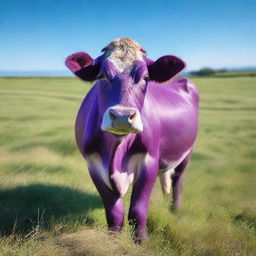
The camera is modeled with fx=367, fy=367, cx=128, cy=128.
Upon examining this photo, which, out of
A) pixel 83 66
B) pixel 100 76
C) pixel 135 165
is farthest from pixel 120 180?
pixel 83 66

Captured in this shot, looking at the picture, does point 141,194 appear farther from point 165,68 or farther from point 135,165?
point 165,68

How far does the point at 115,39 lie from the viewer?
10.5ft

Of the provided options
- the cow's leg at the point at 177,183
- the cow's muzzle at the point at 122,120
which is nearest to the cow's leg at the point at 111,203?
the cow's muzzle at the point at 122,120

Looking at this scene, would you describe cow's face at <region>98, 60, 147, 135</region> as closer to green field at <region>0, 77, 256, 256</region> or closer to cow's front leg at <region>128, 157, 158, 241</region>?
cow's front leg at <region>128, 157, 158, 241</region>

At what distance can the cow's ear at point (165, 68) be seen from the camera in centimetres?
314

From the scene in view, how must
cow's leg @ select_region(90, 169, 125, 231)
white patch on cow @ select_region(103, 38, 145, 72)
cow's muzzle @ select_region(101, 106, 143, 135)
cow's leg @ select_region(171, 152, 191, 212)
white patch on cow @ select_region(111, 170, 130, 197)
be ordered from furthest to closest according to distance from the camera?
cow's leg @ select_region(171, 152, 191, 212), cow's leg @ select_region(90, 169, 125, 231), white patch on cow @ select_region(111, 170, 130, 197), white patch on cow @ select_region(103, 38, 145, 72), cow's muzzle @ select_region(101, 106, 143, 135)

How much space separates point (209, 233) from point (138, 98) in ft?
5.44

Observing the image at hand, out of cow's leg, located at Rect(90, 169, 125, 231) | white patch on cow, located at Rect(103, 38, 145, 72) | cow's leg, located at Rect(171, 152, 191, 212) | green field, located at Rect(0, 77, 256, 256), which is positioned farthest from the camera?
cow's leg, located at Rect(171, 152, 191, 212)

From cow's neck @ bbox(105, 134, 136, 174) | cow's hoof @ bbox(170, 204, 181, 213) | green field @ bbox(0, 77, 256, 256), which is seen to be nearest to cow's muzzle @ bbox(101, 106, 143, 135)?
cow's neck @ bbox(105, 134, 136, 174)

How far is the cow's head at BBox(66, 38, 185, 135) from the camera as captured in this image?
263 cm

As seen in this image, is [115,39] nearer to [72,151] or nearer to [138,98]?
[138,98]

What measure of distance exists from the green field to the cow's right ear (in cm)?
134

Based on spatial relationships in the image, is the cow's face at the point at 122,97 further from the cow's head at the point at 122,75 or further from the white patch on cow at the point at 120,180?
the white patch on cow at the point at 120,180

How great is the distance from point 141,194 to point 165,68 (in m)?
1.15
